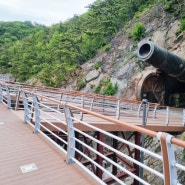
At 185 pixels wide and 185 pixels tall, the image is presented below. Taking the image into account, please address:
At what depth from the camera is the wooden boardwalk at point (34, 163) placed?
3.39 meters

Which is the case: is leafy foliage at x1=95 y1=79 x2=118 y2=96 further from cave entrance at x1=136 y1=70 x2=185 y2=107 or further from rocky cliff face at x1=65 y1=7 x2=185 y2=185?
cave entrance at x1=136 y1=70 x2=185 y2=107

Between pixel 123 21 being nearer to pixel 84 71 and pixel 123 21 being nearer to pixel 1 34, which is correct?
pixel 84 71

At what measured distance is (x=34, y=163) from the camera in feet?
13.0

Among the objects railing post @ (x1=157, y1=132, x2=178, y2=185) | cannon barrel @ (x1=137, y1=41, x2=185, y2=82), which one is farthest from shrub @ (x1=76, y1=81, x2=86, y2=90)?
railing post @ (x1=157, y1=132, x2=178, y2=185)

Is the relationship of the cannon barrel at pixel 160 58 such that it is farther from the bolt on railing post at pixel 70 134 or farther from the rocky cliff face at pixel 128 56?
the bolt on railing post at pixel 70 134

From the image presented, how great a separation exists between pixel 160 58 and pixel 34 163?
9.93 metres

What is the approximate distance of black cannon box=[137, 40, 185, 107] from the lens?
12.5 meters

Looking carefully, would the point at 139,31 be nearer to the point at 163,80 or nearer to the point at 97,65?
the point at 97,65

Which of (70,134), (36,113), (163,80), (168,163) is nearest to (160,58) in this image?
(163,80)

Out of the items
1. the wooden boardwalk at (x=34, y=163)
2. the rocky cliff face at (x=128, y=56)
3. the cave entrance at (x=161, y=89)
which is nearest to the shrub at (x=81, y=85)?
the rocky cliff face at (x=128, y=56)

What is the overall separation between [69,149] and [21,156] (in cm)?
94

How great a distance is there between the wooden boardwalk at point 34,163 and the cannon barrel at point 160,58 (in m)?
8.06

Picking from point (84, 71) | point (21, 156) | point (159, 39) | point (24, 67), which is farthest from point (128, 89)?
point (24, 67)

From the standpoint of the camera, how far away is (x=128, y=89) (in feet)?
67.3
